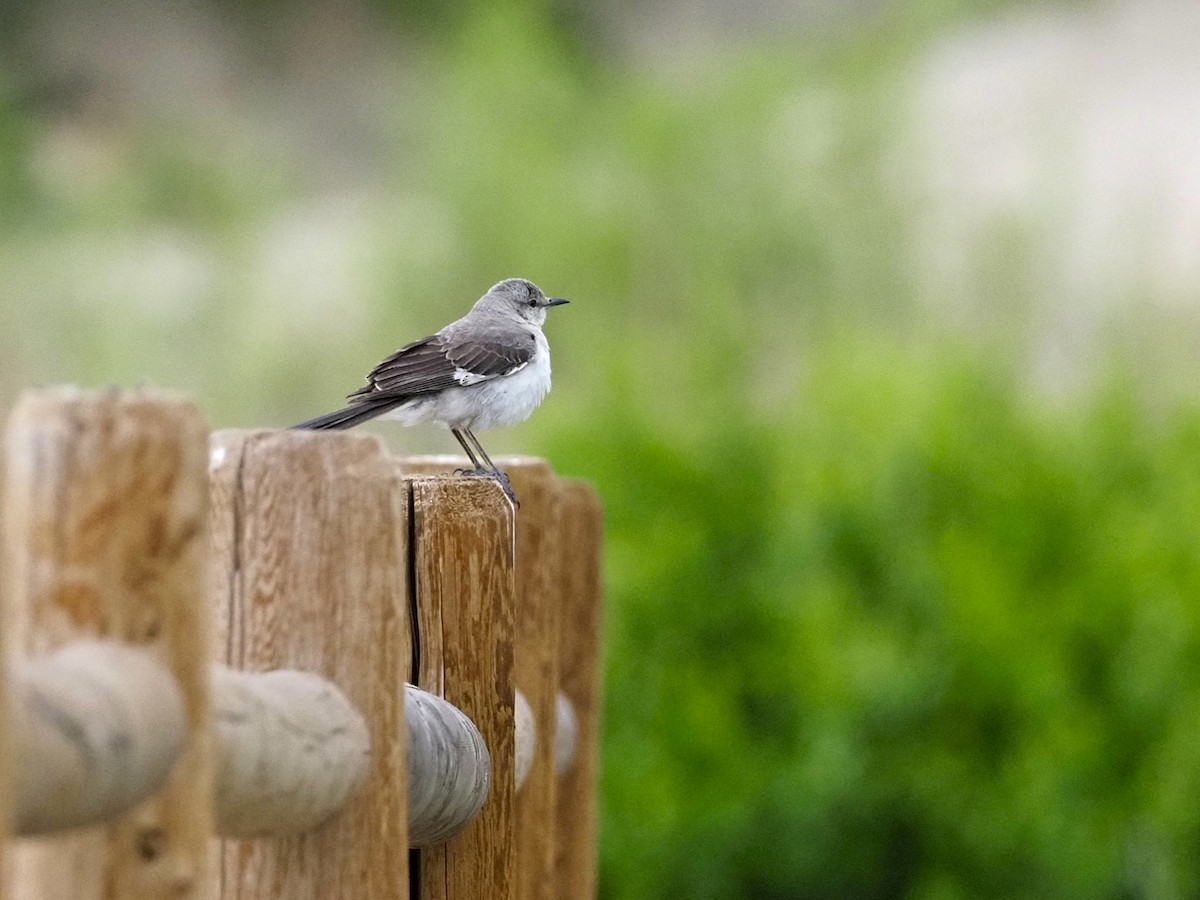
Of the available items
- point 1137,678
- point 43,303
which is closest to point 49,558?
point 1137,678

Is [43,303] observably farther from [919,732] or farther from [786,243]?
[919,732]

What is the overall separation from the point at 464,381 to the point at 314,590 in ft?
8.31

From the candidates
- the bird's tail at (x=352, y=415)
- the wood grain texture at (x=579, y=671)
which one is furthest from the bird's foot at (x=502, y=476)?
the bird's tail at (x=352, y=415)

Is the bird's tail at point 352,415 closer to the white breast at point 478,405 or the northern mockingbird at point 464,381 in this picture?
the northern mockingbird at point 464,381

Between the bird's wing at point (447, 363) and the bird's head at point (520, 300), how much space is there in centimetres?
41

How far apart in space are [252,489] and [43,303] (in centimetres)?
2806

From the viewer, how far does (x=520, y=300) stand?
4930 mm

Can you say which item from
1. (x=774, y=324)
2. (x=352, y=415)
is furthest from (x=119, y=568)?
(x=774, y=324)

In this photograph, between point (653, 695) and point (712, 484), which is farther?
point (712, 484)

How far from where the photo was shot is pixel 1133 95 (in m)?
34.3

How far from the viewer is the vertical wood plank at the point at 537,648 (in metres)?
2.67

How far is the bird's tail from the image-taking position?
3.54 metres

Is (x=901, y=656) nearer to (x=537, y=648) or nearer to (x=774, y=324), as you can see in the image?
(x=537, y=648)

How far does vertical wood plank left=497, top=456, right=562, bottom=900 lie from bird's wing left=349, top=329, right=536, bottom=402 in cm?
105
